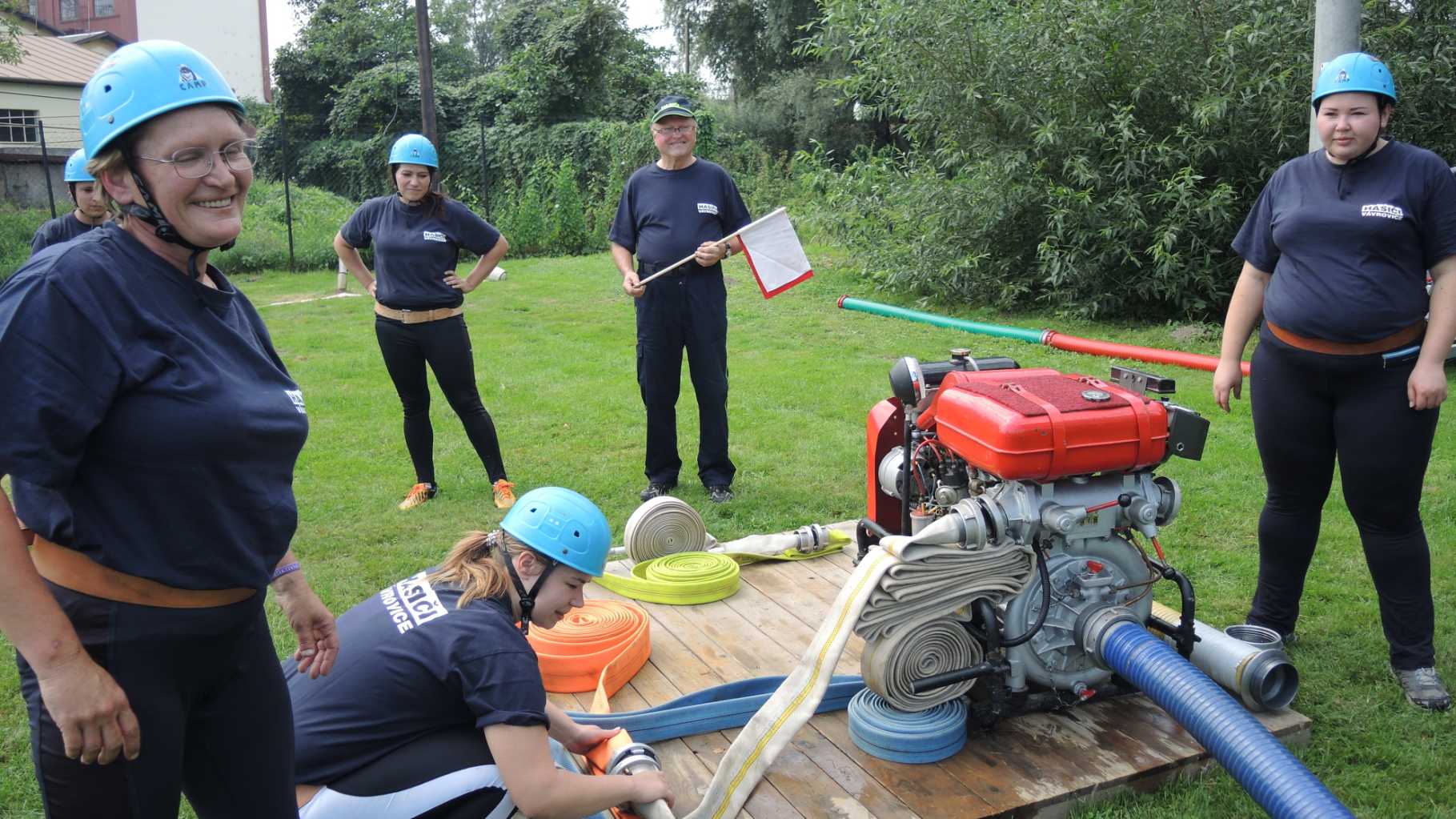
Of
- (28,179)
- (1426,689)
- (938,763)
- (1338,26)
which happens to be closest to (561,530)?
(938,763)

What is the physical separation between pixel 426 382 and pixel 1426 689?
4.26m

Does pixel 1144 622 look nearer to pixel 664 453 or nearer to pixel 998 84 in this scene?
pixel 664 453

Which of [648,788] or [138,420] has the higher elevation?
[138,420]

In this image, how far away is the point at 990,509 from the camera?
9.80ft

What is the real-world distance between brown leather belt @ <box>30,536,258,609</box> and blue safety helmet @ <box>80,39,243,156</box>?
0.60 m

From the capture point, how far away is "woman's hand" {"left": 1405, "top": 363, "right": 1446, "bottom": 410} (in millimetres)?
3129

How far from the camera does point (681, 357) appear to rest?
5.45 meters

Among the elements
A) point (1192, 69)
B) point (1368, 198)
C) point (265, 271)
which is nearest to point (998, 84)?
point (1192, 69)

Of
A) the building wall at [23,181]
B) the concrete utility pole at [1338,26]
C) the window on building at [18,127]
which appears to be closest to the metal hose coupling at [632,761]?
the concrete utility pole at [1338,26]

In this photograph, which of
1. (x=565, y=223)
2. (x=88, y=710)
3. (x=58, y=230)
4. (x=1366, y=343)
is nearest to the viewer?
(x=88, y=710)

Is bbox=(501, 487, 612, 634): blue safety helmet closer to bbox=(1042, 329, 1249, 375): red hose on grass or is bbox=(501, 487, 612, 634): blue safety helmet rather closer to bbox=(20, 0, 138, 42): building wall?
bbox=(1042, 329, 1249, 375): red hose on grass

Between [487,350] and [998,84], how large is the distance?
5265 mm

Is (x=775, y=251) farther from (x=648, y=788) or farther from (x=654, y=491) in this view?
(x=648, y=788)

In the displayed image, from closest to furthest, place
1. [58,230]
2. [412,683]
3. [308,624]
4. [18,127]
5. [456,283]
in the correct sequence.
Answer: [308,624] → [412,683] → [58,230] → [456,283] → [18,127]
